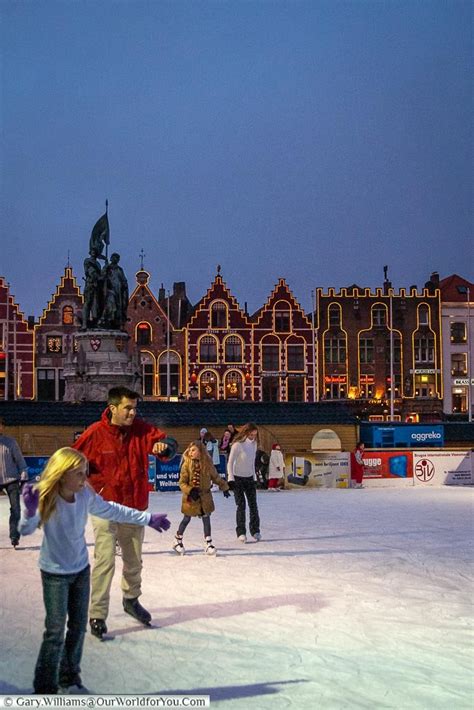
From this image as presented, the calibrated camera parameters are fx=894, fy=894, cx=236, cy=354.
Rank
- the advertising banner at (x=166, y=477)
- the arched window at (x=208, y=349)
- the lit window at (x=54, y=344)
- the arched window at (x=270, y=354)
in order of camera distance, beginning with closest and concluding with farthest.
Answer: the advertising banner at (x=166, y=477), the lit window at (x=54, y=344), the arched window at (x=208, y=349), the arched window at (x=270, y=354)

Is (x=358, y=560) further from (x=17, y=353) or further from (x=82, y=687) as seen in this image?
(x=17, y=353)

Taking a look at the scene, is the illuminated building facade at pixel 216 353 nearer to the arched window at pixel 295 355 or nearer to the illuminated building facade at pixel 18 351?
the arched window at pixel 295 355

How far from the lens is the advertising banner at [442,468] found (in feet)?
88.4

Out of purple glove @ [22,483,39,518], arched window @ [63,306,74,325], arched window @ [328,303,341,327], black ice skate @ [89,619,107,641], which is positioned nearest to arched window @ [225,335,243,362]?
arched window @ [328,303,341,327]

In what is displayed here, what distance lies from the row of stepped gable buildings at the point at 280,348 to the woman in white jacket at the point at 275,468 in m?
30.6

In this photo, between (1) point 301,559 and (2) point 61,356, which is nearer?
(1) point 301,559

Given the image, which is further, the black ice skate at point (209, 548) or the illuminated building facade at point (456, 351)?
the illuminated building facade at point (456, 351)

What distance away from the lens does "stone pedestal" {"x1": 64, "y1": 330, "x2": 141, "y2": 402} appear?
30109 millimetres

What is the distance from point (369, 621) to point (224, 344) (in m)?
51.4

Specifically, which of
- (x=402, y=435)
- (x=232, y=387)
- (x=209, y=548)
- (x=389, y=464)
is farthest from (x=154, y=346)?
(x=209, y=548)

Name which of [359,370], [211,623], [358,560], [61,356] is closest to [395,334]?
[359,370]

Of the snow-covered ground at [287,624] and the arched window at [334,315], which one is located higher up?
the arched window at [334,315]

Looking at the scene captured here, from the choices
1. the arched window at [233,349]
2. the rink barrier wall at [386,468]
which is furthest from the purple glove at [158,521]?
the arched window at [233,349]

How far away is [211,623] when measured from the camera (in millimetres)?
7461
